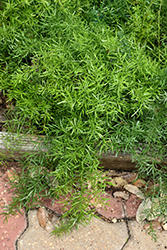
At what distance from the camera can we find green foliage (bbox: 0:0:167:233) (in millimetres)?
1830

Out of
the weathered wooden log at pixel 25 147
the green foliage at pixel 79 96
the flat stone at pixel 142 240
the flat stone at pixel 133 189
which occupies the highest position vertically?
the green foliage at pixel 79 96

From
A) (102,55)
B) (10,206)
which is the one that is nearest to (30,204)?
(10,206)

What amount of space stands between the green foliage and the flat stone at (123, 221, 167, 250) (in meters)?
0.44

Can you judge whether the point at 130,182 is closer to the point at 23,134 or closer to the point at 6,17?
the point at 23,134

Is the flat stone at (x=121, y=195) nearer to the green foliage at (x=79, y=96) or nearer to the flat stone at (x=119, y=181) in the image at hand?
the flat stone at (x=119, y=181)

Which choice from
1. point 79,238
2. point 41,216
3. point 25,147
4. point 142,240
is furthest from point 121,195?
point 25,147

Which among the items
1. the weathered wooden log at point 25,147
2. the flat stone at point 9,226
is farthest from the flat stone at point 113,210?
the flat stone at point 9,226

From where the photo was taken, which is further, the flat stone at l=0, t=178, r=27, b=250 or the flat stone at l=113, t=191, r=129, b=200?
the flat stone at l=113, t=191, r=129, b=200

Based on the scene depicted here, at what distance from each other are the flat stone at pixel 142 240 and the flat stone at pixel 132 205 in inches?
3.3

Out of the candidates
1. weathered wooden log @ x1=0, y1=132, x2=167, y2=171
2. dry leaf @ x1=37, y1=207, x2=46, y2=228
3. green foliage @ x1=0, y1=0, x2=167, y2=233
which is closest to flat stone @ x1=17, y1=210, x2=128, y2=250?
dry leaf @ x1=37, y1=207, x2=46, y2=228

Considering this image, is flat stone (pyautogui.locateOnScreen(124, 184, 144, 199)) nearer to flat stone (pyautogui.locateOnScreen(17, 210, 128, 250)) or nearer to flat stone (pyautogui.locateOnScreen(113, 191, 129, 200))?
flat stone (pyautogui.locateOnScreen(113, 191, 129, 200))

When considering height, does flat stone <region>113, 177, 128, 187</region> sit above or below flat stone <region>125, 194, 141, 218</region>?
above

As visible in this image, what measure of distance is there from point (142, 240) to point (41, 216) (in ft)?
2.95

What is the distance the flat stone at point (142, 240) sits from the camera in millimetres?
2008
